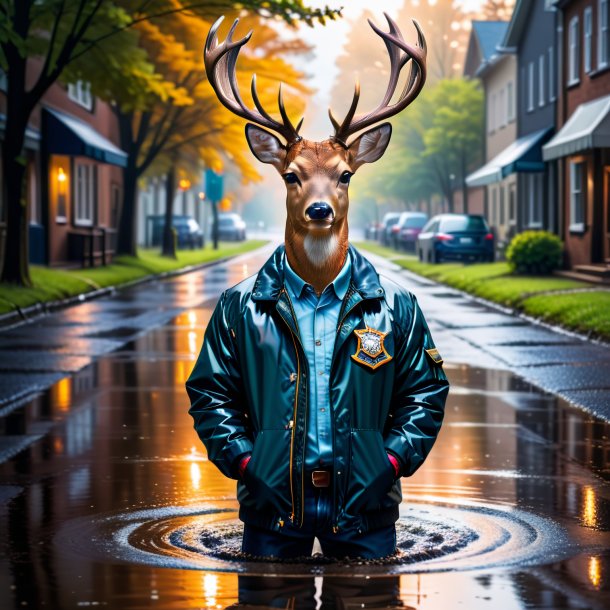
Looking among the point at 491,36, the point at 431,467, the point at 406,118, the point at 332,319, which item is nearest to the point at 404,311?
the point at 332,319

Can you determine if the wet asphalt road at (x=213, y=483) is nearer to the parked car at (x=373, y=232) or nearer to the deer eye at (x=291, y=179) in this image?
the deer eye at (x=291, y=179)

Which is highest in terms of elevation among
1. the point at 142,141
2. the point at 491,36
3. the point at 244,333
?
the point at 491,36

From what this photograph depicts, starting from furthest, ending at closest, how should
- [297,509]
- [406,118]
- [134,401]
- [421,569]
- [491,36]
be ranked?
[406,118] → [491,36] → [134,401] → [421,569] → [297,509]

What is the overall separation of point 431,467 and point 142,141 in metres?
35.6

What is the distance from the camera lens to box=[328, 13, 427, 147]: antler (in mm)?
6079

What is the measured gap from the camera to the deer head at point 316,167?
19.4 feet

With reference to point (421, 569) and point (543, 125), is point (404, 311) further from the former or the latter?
point (543, 125)

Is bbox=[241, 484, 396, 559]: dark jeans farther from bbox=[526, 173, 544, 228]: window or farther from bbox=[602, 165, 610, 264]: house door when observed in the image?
bbox=[526, 173, 544, 228]: window

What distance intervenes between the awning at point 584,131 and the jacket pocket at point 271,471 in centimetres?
2557

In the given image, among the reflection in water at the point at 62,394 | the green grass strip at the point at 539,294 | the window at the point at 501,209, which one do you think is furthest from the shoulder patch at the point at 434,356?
the window at the point at 501,209

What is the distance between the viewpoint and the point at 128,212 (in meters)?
44.6

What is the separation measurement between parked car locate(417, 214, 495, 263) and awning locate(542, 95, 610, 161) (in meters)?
7.74

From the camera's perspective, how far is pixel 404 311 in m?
6.03

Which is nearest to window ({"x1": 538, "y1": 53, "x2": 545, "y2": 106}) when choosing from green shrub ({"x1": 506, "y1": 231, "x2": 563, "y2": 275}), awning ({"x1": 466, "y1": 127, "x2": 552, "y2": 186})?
awning ({"x1": 466, "y1": 127, "x2": 552, "y2": 186})
